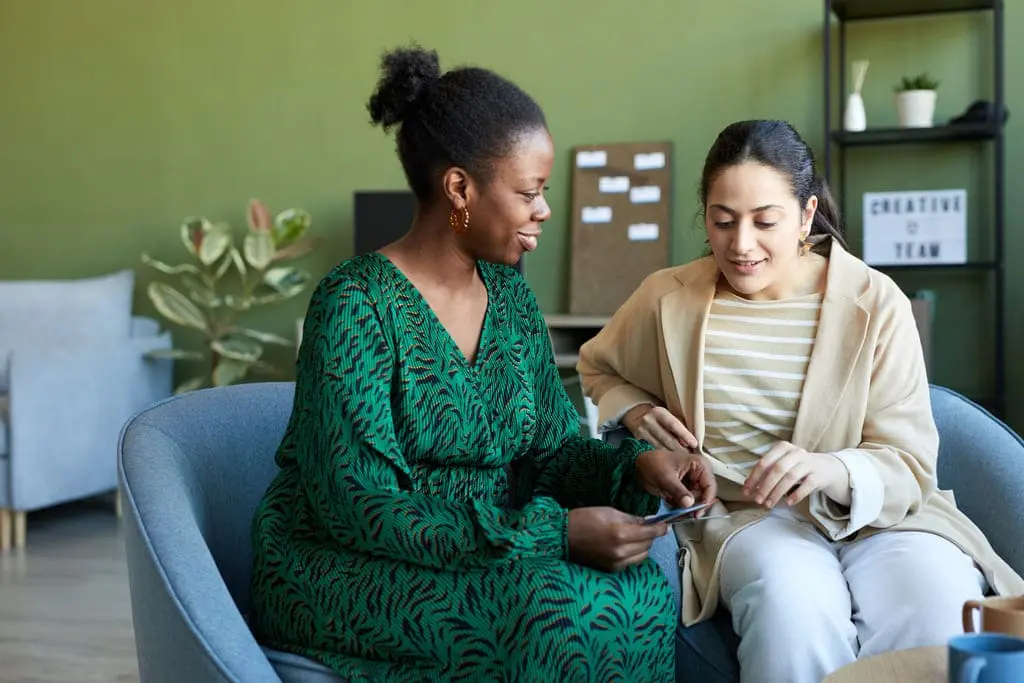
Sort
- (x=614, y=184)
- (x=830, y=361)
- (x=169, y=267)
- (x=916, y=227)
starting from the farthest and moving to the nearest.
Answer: (x=169, y=267), (x=614, y=184), (x=916, y=227), (x=830, y=361)

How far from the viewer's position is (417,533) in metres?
1.55

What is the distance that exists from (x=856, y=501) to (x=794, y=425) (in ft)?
0.69

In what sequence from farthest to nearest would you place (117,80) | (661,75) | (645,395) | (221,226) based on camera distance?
(117,80) < (221,226) < (661,75) < (645,395)

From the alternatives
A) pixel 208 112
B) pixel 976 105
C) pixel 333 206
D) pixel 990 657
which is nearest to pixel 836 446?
pixel 990 657

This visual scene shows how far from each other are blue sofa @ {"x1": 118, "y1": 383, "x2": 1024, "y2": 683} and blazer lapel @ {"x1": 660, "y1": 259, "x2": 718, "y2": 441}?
22 cm

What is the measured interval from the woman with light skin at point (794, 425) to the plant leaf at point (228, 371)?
355 cm

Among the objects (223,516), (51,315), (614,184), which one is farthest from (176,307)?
(223,516)

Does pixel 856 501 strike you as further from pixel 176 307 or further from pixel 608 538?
pixel 176 307

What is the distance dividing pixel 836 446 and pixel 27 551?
3.41 m

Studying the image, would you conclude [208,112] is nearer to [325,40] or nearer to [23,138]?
[325,40]

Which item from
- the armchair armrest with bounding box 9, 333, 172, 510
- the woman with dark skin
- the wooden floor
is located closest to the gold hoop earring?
the woman with dark skin

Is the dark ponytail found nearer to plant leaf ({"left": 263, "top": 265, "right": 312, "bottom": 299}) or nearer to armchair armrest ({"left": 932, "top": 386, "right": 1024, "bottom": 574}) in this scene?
armchair armrest ({"left": 932, "top": 386, "right": 1024, "bottom": 574})

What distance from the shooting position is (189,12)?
5.82m

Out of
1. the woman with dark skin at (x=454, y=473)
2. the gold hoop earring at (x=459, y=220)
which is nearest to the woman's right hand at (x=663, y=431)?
the woman with dark skin at (x=454, y=473)
